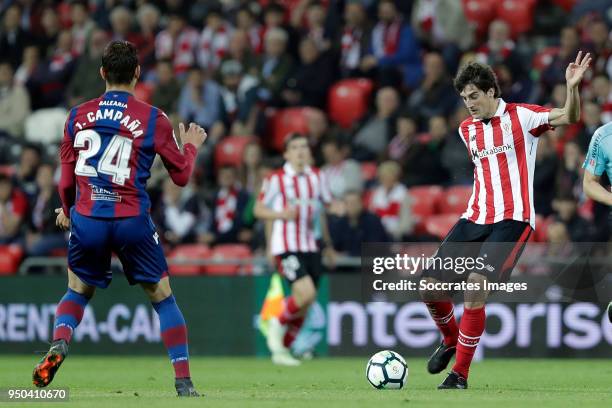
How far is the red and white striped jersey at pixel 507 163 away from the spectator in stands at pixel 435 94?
7636 mm

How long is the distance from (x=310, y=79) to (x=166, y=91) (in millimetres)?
2112

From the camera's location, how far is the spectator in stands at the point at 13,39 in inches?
826

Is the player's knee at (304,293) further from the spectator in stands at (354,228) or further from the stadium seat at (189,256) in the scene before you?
the stadium seat at (189,256)

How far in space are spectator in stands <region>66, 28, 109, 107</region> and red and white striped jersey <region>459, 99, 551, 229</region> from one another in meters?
11.1

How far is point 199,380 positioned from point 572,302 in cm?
475

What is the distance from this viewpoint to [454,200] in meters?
15.8

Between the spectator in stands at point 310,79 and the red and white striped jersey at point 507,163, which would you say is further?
the spectator in stands at point 310,79

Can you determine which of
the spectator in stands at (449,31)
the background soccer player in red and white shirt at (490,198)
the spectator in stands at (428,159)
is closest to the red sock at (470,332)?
the background soccer player in red and white shirt at (490,198)

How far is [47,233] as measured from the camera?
16.8m

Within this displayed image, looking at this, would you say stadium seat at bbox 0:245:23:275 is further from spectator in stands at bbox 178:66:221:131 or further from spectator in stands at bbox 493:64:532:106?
spectator in stands at bbox 493:64:532:106

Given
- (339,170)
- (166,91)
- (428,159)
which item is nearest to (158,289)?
(339,170)

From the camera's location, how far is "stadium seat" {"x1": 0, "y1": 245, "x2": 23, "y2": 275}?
54.5 feet

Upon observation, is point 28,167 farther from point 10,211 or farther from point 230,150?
point 230,150

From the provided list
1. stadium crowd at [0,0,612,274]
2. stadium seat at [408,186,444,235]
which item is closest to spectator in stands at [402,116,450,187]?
stadium crowd at [0,0,612,274]
